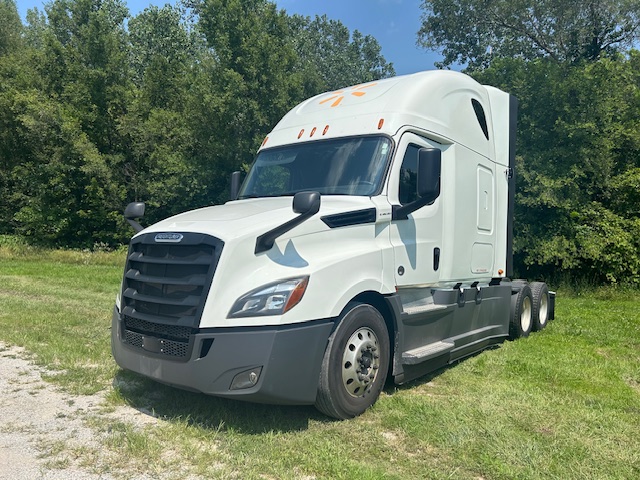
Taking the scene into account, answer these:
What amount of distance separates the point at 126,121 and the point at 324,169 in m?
21.9

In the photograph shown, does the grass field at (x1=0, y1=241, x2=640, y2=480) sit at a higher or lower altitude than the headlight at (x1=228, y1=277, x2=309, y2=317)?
lower

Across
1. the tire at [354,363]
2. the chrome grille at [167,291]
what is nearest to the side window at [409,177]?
the tire at [354,363]

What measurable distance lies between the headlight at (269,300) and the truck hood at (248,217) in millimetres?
462

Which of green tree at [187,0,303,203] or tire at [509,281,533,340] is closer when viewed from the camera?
tire at [509,281,533,340]

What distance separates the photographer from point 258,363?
3771mm

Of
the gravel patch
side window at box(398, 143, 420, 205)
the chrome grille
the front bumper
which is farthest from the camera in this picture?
side window at box(398, 143, 420, 205)

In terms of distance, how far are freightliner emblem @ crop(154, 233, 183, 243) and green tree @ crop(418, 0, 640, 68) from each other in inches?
852

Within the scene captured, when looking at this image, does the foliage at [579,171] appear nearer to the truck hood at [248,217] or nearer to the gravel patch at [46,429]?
the truck hood at [248,217]

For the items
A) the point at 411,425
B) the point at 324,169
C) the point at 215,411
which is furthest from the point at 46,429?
the point at 324,169

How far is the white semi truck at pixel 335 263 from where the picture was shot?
3.87 metres

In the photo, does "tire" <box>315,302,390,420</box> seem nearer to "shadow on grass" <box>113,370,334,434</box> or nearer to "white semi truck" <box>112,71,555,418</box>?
"white semi truck" <box>112,71,555,418</box>

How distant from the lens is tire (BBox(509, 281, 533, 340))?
7.96 meters

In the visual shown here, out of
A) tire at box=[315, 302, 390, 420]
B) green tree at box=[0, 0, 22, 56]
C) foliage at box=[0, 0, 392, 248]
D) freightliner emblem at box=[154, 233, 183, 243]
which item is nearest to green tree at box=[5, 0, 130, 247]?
foliage at box=[0, 0, 392, 248]

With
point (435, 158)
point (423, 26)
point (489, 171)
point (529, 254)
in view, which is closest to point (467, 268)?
point (489, 171)
